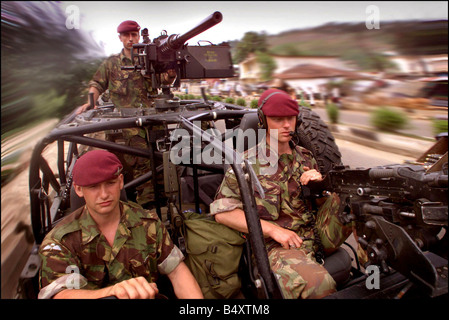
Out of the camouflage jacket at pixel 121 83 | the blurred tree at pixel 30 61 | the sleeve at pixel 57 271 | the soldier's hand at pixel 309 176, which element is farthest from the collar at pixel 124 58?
the blurred tree at pixel 30 61

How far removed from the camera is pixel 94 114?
351 cm

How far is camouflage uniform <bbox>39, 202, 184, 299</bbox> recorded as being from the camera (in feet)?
5.68

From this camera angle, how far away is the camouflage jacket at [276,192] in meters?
2.30

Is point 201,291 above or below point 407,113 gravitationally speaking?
below

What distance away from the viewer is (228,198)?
2.29 m

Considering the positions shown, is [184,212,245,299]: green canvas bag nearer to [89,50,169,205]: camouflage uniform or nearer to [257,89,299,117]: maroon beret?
[257,89,299,117]: maroon beret

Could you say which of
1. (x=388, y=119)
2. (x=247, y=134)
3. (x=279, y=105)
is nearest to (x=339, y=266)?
(x=279, y=105)

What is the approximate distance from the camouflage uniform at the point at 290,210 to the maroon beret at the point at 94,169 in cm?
74

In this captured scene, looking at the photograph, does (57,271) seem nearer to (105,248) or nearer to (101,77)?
(105,248)
